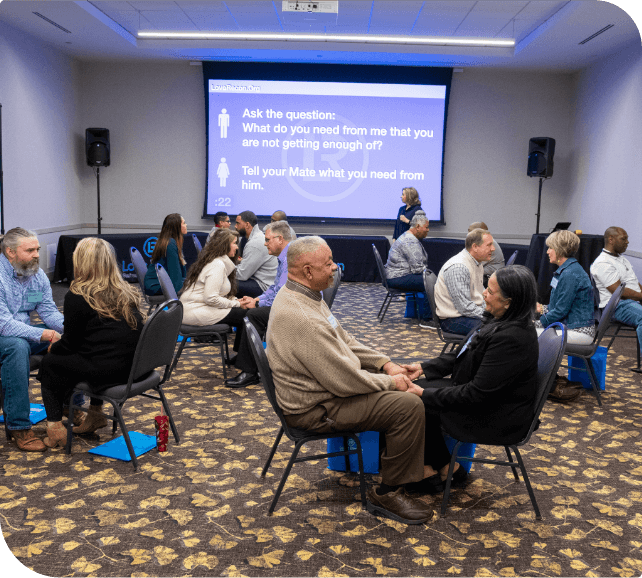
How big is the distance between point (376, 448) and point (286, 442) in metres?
0.63

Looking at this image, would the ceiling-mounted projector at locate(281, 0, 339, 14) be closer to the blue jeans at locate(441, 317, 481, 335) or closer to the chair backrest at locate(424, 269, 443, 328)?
the chair backrest at locate(424, 269, 443, 328)

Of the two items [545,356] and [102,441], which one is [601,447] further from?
[102,441]

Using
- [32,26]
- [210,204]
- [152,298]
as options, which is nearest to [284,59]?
[210,204]

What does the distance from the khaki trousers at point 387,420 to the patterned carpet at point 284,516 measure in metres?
0.28

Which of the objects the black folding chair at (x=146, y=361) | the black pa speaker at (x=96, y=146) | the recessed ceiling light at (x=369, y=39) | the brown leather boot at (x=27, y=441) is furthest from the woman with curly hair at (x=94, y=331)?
the black pa speaker at (x=96, y=146)

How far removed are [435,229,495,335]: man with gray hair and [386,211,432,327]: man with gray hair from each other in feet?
5.76

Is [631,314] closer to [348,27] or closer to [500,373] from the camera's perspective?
[500,373]

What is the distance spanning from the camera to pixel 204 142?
10.3 meters

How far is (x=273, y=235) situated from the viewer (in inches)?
169

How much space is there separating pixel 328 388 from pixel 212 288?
2.12m

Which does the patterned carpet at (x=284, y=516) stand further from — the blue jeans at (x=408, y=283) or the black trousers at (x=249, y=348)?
the blue jeans at (x=408, y=283)

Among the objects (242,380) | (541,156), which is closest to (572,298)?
(242,380)

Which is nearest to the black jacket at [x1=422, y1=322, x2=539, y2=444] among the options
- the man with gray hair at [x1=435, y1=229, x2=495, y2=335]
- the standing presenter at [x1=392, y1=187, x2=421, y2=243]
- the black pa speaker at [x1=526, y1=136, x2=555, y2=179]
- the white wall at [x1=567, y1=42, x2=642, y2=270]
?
the man with gray hair at [x1=435, y1=229, x2=495, y2=335]

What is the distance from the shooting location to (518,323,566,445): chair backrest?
2426mm
